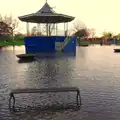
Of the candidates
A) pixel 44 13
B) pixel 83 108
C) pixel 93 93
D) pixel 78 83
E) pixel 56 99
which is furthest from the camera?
pixel 44 13

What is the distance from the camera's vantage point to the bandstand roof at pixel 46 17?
3969 centimetres

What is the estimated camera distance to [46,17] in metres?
41.3

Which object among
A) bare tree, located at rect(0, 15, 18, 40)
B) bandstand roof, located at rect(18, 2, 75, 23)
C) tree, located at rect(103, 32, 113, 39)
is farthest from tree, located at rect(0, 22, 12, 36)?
bandstand roof, located at rect(18, 2, 75, 23)

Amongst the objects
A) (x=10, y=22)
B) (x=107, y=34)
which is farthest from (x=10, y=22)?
(x=107, y=34)

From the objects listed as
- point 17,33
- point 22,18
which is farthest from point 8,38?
point 22,18

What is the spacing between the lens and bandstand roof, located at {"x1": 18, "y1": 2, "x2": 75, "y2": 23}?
130 ft

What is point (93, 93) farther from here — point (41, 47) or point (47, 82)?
point (41, 47)

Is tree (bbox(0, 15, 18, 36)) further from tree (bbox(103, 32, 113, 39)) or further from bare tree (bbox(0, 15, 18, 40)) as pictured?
tree (bbox(103, 32, 113, 39))

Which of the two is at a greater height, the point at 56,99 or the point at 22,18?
the point at 22,18

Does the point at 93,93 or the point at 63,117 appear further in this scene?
the point at 93,93

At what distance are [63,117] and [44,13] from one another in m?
32.1

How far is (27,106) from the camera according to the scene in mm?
10555

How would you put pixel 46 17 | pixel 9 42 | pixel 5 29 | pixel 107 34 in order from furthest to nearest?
pixel 107 34
pixel 5 29
pixel 9 42
pixel 46 17

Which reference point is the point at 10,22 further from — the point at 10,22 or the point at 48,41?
the point at 48,41
